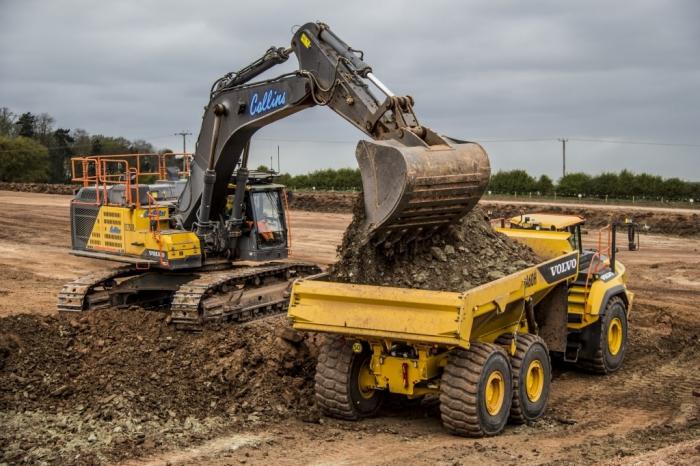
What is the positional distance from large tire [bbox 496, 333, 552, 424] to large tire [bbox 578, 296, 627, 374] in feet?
6.59

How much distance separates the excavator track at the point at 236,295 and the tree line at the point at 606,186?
119ft

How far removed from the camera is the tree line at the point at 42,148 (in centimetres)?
6291

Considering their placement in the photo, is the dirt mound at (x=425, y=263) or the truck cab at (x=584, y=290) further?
the truck cab at (x=584, y=290)

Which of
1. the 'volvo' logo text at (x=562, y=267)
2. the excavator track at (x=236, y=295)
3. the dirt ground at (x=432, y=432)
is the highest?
the 'volvo' logo text at (x=562, y=267)

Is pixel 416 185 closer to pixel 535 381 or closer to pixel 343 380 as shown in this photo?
pixel 343 380

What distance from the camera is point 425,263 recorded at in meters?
9.59

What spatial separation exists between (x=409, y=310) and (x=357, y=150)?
5.80 feet

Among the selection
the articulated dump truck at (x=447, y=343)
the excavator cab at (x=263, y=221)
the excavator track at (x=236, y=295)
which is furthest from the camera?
the excavator cab at (x=263, y=221)

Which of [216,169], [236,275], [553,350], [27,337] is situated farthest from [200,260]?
[553,350]

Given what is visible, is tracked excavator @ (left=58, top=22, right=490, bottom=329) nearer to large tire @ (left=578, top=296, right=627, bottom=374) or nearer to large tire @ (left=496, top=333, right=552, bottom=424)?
large tire @ (left=496, top=333, right=552, bottom=424)

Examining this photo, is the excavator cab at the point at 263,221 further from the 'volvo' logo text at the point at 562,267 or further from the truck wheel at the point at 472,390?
the truck wheel at the point at 472,390

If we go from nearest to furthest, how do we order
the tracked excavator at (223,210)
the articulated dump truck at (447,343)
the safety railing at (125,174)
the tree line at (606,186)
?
the articulated dump truck at (447,343) → the tracked excavator at (223,210) → the safety railing at (125,174) → the tree line at (606,186)

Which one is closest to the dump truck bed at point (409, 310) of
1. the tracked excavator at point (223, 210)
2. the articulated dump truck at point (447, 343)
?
the articulated dump truck at point (447, 343)

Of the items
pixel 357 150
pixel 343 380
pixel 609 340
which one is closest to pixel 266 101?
pixel 357 150
